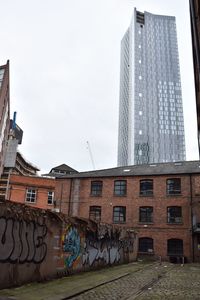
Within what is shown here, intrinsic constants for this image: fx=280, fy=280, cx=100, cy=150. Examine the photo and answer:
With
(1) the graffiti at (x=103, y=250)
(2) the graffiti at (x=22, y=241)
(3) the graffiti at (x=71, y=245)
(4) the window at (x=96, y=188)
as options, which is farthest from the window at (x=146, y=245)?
(2) the graffiti at (x=22, y=241)

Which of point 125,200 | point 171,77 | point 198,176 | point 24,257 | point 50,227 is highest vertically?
point 171,77

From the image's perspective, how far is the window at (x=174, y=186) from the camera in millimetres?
28281

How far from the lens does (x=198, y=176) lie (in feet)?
90.8

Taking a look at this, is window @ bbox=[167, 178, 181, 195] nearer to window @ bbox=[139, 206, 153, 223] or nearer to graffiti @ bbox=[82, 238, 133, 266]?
window @ bbox=[139, 206, 153, 223]

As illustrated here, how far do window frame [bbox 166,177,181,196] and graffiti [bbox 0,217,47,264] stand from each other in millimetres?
21116

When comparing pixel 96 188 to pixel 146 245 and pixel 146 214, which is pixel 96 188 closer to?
pixel 146 214

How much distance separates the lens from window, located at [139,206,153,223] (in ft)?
92.9

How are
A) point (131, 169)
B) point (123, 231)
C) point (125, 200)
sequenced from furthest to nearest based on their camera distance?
point (131, 169) → point (125, 200) → point (123, 231)

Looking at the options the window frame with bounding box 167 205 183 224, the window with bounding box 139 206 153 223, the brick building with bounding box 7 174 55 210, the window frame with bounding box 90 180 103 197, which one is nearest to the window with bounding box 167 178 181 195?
the window frame with bounding box 167 205 183 224

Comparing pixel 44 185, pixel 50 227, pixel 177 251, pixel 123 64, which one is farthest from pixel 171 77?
pixel 50 227

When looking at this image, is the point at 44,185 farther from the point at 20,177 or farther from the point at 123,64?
the point at 123,64

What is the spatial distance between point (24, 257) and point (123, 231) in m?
12.7

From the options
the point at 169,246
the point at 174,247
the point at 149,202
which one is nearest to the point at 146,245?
the point at 169,246

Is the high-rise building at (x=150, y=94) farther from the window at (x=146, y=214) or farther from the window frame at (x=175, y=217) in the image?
the window frame at (x=175, y=217)
